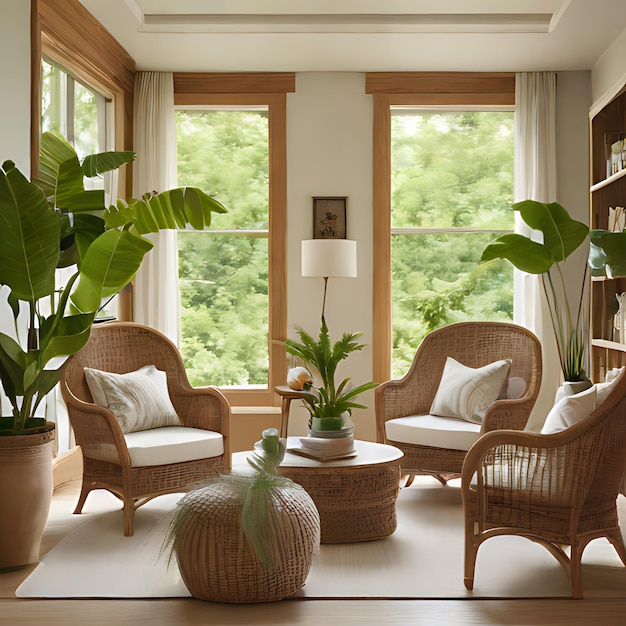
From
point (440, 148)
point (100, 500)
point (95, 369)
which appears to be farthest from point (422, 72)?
point (100, 500)

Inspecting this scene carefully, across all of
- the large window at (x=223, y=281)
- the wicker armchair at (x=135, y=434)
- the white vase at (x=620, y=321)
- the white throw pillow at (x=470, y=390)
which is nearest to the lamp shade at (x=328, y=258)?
the large window at (x=223, y=281)

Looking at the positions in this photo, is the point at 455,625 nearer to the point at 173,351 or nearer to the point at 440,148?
the point at 173,351

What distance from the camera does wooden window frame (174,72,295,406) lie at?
5.71 meters

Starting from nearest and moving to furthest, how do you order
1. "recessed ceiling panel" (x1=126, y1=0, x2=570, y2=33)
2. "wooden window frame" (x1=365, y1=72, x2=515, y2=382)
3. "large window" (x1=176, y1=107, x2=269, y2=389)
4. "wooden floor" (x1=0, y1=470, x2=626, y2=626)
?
1. "wooden floor" (x1=0, y1=470, x2=626, y2=626)
2. "recessed ceiling panel" (x1=126, y1=0, x2=570, y2=33)
3. "wooden window frame" (x1=365, y1=72, x2=515, y2=382)
4. "large window" (x1=176, y1=107, x2=269, y2=389)

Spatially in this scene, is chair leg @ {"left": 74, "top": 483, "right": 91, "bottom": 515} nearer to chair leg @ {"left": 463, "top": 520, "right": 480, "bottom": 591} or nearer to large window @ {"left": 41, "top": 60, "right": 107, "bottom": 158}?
large window @ {"left": 41, "top": 60, "right": 107, "bottom": 158}

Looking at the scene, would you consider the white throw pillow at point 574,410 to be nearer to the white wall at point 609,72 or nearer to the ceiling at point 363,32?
the white wall at point 609,72

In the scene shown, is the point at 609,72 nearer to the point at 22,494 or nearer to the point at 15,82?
the point at 15,82

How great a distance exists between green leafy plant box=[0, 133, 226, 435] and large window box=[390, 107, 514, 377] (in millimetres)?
2441

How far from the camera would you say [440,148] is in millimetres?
5754

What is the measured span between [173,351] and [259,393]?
1.33 metres

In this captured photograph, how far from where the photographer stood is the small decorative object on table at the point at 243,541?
9.17ft

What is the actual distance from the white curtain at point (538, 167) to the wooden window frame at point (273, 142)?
170 cm

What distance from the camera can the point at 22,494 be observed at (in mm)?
3178

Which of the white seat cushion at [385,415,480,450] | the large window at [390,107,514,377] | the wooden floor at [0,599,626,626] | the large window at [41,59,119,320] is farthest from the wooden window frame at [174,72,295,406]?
the wooden floor at [0,599,626,626]
